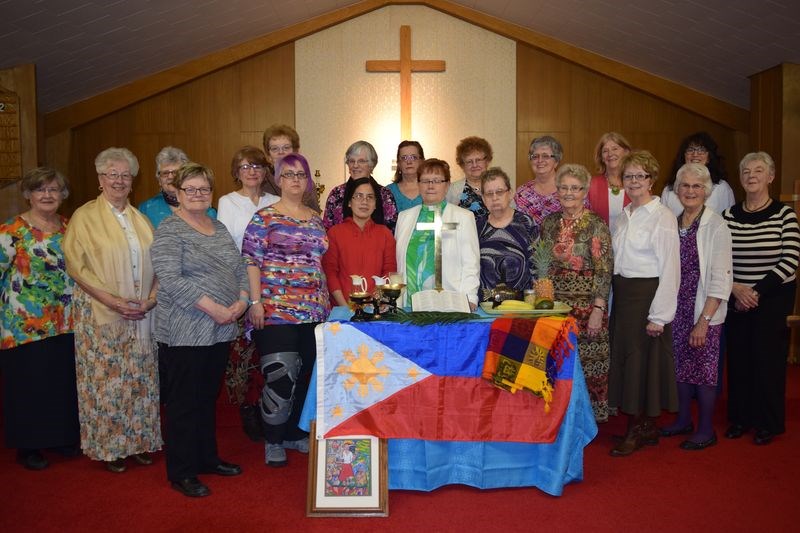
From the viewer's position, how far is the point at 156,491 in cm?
319

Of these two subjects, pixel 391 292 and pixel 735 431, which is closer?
pixel 391 292

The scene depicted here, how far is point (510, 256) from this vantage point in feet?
11.6

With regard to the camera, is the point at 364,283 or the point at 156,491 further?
the point at 364,283

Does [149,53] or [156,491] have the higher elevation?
[149,53]

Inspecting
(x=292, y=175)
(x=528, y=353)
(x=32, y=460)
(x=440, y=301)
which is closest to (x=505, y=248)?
(x=440, y=301)

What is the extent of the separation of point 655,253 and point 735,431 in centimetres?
124

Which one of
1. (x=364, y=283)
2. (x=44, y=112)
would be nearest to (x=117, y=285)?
(x=364, y=283)

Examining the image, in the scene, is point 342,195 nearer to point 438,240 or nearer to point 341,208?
point 341,208

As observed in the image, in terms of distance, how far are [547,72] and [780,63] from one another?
289 cm

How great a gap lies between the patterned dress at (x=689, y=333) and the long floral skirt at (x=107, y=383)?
9.48 ft

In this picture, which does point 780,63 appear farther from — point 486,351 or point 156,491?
point 156,491

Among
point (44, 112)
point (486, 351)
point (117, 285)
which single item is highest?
point (44, 112)

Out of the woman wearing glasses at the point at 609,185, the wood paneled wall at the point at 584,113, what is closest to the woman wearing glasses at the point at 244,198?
the woman wearing glasses at the point at 609,185

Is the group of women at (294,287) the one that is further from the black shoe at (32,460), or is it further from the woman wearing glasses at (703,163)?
the woman wearing glasses at (703,163)
